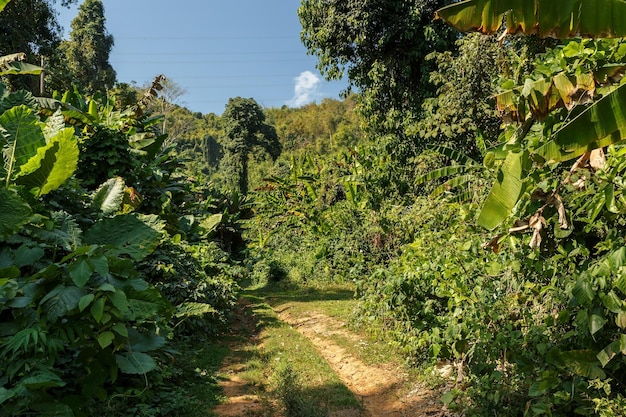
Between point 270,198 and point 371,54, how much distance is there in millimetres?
7493

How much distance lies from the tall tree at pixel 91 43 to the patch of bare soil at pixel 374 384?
20937mm

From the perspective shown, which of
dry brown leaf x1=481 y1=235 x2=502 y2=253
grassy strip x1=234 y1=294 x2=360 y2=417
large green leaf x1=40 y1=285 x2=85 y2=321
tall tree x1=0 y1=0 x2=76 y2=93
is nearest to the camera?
large green leaf x1=40 y1=285 x2=85 y2=321

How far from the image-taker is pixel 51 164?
3.11m

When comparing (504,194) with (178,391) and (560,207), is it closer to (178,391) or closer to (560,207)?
(560,207)

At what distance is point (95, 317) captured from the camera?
2377 millimetres

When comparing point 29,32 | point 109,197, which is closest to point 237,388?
point 109,197

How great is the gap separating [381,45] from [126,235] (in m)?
9.23

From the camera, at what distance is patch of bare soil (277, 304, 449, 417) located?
13.6 feet

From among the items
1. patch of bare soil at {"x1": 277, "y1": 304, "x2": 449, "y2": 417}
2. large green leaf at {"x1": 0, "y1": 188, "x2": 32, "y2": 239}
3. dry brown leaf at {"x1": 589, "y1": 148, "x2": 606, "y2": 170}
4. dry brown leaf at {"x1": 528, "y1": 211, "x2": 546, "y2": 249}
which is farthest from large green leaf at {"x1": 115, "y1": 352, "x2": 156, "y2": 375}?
dry brown leaf at {"x1": 589, "y1": 148, "x2": 606, "y2": 170}

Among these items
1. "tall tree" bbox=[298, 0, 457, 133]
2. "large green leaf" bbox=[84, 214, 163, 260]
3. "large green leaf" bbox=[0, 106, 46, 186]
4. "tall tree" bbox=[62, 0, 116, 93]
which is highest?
"tall tree" bbox=[62, 0, 116, 93]

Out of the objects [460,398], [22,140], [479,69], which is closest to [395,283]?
[460,398]

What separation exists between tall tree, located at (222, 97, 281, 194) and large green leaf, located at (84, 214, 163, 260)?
21.3m

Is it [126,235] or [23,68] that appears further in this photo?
[23,68]

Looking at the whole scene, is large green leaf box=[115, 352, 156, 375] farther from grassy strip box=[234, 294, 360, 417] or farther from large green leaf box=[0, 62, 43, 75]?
large green leaf box=[0, 62, 43, 75]
